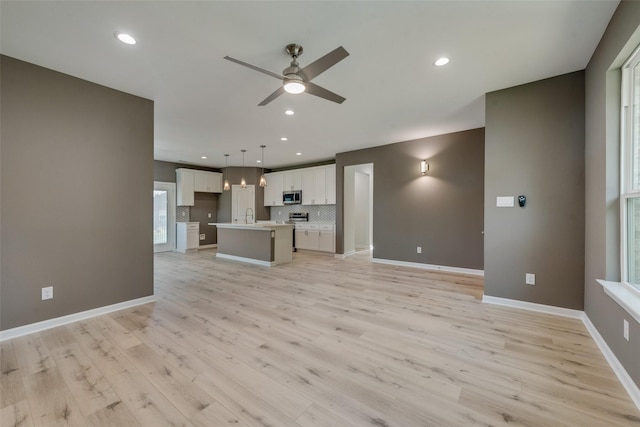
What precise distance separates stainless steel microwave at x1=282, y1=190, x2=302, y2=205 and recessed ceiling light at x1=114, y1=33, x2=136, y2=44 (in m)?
5.72

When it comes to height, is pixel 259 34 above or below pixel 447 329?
above

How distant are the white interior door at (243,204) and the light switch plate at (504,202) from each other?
6824 millimetres

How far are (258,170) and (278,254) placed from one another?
3.94 m

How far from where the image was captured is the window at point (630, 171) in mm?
1890

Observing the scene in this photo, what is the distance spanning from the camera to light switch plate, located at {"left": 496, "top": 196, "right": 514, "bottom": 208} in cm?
310

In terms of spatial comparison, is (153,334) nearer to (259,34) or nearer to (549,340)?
(259,34)

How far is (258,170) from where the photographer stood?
8.70m

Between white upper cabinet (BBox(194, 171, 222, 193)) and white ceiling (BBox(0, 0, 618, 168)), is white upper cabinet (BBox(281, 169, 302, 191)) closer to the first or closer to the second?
white upper cabinet (BBox(194, 171, 222, 193))

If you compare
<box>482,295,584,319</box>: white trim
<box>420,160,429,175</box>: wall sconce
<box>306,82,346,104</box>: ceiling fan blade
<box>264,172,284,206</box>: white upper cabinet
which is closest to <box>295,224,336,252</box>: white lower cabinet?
<box>264,172,284,206</box>: white upper cabinet

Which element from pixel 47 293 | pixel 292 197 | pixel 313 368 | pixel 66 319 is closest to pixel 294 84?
pixel 313 368

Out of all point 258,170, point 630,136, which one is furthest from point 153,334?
point 258,170

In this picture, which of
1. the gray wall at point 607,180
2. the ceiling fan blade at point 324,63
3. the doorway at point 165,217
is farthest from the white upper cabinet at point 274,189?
the gray wall at point 607,180

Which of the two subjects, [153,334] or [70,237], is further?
[70,237]

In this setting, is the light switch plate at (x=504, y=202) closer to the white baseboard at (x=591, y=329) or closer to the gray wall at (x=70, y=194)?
the white baseboard at (x=591, y=329)
